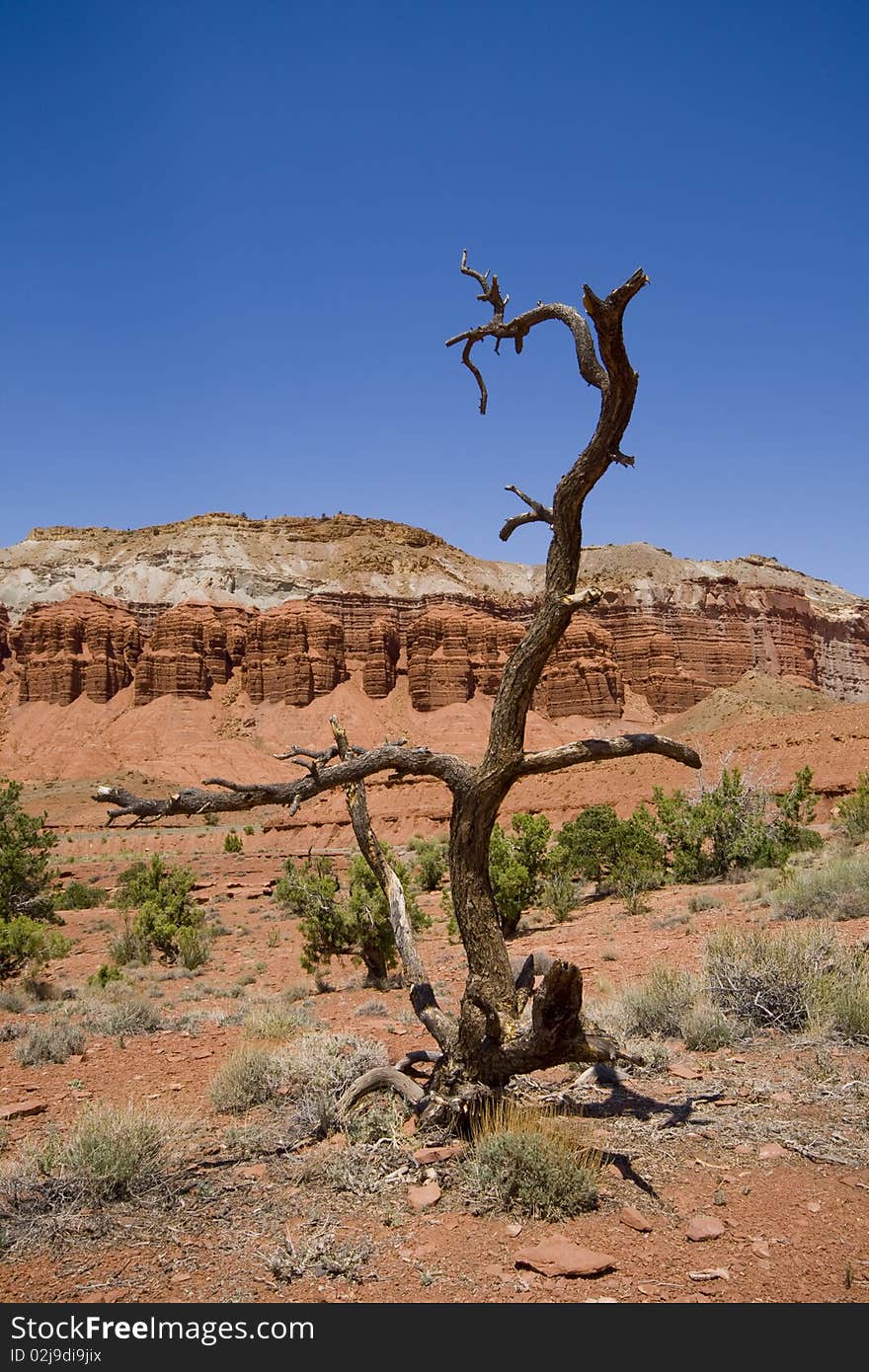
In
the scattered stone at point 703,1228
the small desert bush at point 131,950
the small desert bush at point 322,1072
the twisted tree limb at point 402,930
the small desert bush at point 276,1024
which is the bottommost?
the small desert bush at point 131,950

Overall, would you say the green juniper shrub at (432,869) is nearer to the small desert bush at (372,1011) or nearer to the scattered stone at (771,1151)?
the small desert bush at (372,1011)

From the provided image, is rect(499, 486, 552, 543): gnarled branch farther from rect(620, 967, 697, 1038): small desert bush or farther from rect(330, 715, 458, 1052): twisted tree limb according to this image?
rect(620, 967, 697, 1038): small desert bush

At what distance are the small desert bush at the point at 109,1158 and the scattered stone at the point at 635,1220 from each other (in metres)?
2.75

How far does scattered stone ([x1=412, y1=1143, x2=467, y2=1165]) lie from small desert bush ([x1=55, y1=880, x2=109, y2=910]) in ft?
80.1

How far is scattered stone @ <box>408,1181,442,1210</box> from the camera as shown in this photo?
4434 millimetres

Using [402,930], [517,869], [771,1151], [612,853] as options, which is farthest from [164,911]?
[771,1151]

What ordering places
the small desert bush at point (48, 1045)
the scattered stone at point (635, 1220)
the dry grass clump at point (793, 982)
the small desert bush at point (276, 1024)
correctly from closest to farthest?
the scattered stone at point (635, 1220), the dry grass clump at point (793, 982), the small desert bush at point (48, 1045), the small desert bush at point (276, 1024)

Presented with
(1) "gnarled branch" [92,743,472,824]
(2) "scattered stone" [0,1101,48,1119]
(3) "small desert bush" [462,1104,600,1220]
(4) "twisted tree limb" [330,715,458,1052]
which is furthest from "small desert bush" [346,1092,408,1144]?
(2) "scattered stone" [0,1101,48,1119]

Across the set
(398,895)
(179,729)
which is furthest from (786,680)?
(398,895)

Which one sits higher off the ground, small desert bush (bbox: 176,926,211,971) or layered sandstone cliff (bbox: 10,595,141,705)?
layered sandstone cliff (bbox: 10,595,141,705)

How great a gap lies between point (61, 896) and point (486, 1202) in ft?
85.3

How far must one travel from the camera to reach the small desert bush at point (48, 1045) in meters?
8.58

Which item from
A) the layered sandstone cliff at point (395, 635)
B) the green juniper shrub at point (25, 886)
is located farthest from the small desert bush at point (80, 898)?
the layered sandstone cliff at point (395, 635)
